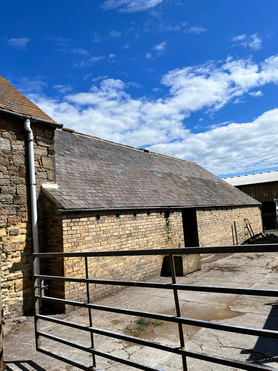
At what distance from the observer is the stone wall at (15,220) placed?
5570 mm

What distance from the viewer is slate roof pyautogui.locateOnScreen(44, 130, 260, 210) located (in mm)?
7641

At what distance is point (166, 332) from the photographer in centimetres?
438

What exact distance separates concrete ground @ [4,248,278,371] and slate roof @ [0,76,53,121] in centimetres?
475

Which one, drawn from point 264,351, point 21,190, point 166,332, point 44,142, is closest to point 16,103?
point 44,142

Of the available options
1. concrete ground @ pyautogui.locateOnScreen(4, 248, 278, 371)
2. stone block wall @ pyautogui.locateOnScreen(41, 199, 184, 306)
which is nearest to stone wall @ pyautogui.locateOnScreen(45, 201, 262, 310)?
stone block wall @ pyautogui.locateOnScreen(41, 199, 184, 306)

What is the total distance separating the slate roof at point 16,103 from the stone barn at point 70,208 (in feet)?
0.11

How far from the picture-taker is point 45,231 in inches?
254

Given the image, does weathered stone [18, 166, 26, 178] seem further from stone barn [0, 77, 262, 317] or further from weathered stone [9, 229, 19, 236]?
weathered stone [9, 229, 19, 236]

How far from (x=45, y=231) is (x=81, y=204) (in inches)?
44.0

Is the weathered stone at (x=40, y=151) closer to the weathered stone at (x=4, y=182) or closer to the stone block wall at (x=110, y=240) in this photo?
the weathered stone at (x=4, y=182)

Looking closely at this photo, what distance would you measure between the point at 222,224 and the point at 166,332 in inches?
430

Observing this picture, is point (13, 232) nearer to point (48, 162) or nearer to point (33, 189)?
point (33, 189)

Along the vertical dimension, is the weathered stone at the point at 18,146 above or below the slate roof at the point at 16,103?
below

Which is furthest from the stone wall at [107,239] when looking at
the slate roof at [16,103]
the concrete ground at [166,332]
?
the slate roof at [16,103]
